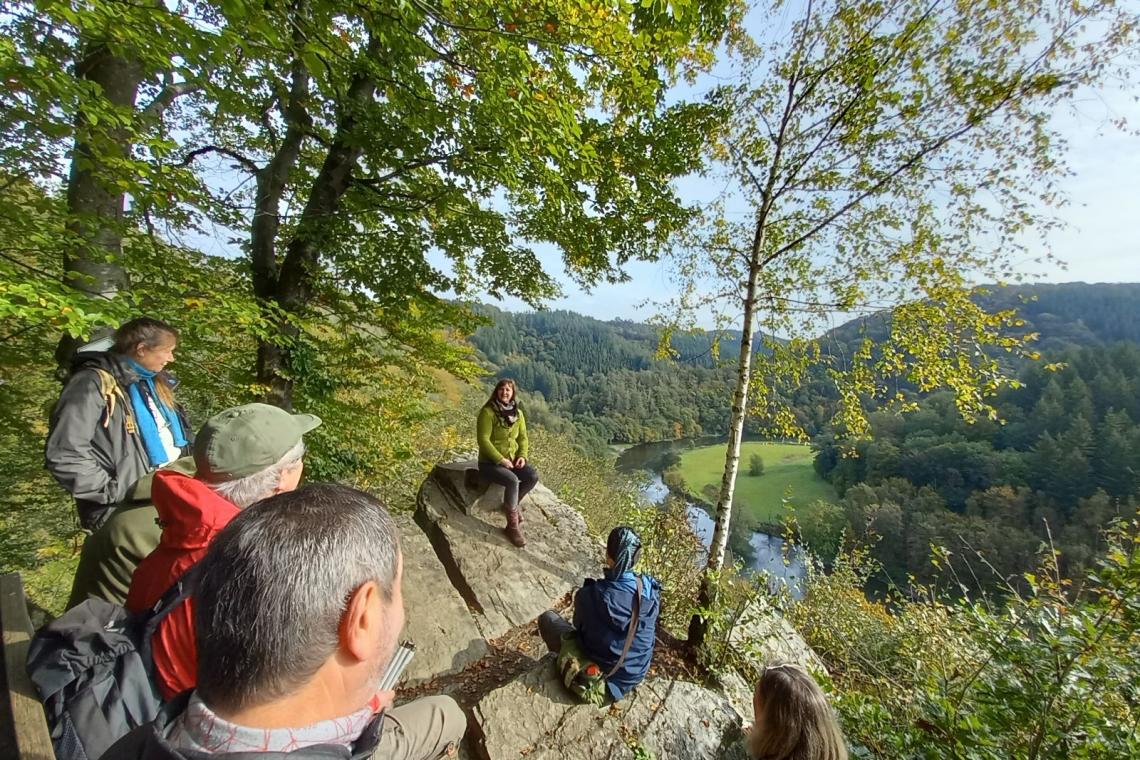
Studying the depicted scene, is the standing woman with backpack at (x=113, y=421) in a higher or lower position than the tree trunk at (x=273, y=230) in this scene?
lower

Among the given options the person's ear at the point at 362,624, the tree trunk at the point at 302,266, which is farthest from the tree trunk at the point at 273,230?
the person's ear at the point at 362,624

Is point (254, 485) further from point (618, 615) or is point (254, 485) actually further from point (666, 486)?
point (666, 486)

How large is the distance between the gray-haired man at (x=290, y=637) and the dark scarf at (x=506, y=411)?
15.7 ft

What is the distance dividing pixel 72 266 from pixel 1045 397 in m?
63.2

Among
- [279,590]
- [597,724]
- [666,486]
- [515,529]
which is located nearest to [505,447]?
[515,529]

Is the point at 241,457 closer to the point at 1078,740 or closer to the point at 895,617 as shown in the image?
the point at 1078,740

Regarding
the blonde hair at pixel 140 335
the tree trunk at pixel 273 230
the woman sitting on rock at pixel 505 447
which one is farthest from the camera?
the woman sitting on rock at pixel 505 447

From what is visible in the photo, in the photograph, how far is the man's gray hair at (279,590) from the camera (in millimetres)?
832

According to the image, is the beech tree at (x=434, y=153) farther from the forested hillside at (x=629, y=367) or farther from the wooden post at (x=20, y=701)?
the forested hillside at (x=629, y=367)

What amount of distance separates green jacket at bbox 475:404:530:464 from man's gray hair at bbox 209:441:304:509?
3.69 metres

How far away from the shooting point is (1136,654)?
259 centimetres

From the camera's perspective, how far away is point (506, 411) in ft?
19.3

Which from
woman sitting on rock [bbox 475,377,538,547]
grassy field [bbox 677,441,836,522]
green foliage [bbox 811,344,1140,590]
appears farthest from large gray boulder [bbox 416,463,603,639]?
grassy field [bbox 677,441,836,522]

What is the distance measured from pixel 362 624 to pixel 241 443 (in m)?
1.38
